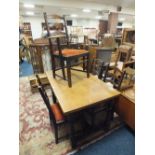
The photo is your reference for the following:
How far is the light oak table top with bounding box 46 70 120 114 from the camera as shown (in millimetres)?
1391

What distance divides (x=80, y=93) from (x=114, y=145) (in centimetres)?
78

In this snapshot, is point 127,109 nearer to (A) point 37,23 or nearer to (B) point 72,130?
(B) point 72,130

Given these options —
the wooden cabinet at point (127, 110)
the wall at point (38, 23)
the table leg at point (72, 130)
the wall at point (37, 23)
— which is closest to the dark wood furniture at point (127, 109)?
the wooden cabinet at point (127, 110)

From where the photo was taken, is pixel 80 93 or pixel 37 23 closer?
pixel 80 93

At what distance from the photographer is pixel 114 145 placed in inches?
63.9

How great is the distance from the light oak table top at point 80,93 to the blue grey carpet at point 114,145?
604mm

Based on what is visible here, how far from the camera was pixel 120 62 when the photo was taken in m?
3.12

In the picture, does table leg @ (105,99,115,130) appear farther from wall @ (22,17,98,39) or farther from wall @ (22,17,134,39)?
wall @ (22,17,98,39)

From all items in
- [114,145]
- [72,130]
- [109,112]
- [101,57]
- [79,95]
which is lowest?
[114,145]

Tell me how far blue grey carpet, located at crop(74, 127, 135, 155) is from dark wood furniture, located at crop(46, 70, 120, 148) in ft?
0.75

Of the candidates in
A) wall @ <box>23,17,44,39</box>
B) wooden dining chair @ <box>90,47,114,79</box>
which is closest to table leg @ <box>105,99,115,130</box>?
wooden dining chair @ <box>90,47,114,79</box>

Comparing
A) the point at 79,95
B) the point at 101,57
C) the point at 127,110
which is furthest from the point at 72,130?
the point at 101,57

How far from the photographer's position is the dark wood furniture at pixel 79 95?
1.37m
